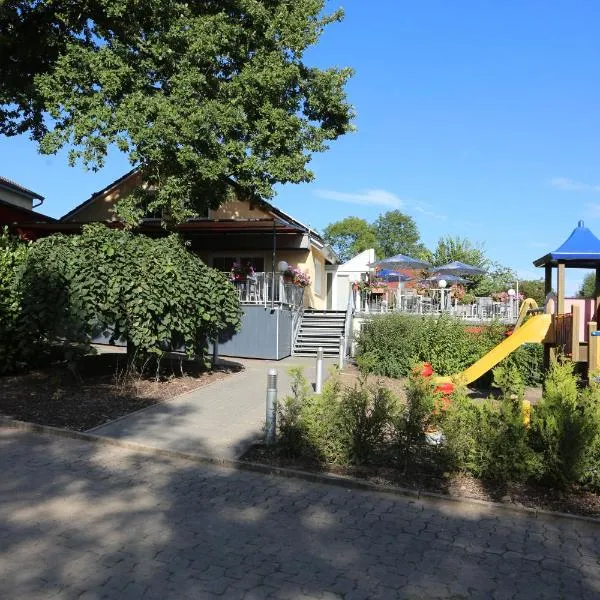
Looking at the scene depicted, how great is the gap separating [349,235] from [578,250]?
261ft

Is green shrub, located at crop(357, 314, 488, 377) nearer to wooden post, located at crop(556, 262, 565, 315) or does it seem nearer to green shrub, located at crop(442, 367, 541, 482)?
wooden post, located at crop(556, 262, 565, 315)

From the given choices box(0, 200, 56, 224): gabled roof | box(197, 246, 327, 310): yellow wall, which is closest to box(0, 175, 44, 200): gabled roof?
box(0, 200, 56, 224): gabled roof

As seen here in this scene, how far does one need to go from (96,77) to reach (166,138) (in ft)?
7.85

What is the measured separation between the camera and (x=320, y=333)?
18.8 m

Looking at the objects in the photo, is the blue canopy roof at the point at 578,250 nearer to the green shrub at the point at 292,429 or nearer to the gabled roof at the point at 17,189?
the green shrub at the point at 292,429

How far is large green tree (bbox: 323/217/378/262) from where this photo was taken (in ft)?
289

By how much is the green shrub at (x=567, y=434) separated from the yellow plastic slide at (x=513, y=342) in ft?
15.8

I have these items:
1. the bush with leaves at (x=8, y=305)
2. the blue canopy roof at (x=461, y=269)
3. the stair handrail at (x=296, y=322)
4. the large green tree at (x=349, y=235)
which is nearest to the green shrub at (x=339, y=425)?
the bush with leaves at (x=8, y=305)

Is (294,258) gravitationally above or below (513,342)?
above

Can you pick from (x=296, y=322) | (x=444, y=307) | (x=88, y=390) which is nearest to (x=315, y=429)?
(x=88, y=390)

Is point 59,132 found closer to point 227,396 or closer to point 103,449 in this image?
point 227,396

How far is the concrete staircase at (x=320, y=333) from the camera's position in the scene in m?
18.1

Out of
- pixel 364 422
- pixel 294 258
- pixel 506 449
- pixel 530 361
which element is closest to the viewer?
pixel 506 449

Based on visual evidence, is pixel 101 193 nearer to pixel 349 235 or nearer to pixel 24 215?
pixel 24 215
